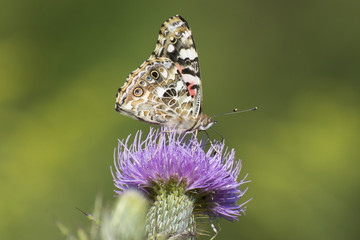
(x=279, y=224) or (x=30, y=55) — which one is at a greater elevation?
(x=30, y=55)

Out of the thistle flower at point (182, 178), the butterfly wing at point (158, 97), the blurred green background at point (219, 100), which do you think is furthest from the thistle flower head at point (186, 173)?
the blurred green background at point (219, 100)

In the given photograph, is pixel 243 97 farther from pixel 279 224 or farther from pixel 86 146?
pixel 86 146

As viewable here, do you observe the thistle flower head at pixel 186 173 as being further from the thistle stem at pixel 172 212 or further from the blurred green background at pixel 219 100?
the blurred green background at pixel 219 100

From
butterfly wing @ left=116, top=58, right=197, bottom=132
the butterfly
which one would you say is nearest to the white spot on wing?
the butterfly

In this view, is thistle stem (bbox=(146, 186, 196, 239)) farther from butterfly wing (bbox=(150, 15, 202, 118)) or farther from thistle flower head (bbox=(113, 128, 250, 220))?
butterfly wing (bbox=(150, 15, 202, 118))

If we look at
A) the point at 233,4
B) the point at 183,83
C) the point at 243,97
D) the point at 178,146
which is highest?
the point at 233,4

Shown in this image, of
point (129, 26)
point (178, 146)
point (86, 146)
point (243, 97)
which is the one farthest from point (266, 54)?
point (178, 146)

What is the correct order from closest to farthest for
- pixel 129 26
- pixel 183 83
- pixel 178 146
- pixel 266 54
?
pixel 178 146, pixel 183 83, pixel 129 26, pixel 266 54
